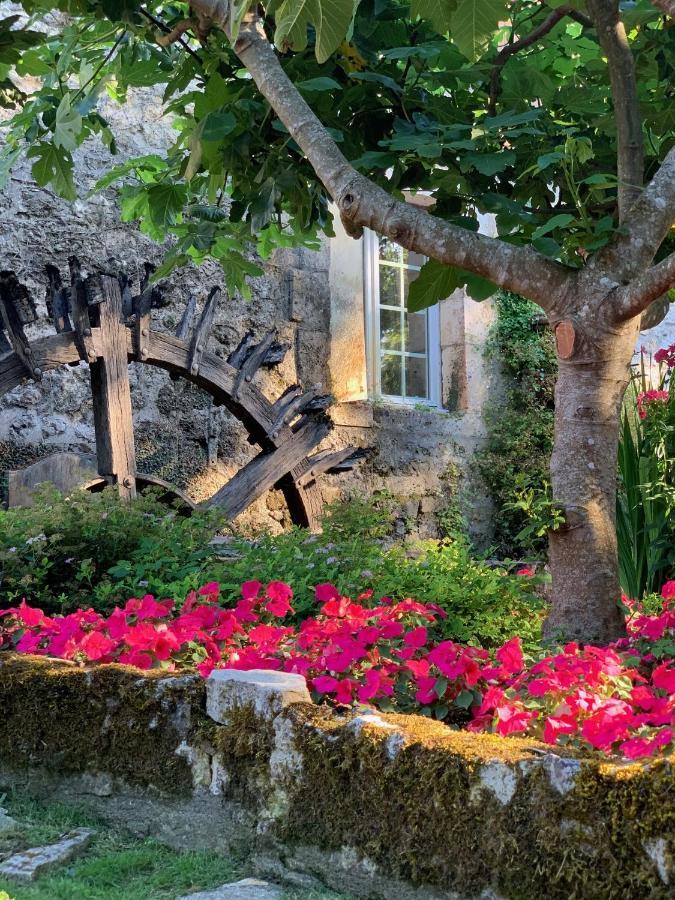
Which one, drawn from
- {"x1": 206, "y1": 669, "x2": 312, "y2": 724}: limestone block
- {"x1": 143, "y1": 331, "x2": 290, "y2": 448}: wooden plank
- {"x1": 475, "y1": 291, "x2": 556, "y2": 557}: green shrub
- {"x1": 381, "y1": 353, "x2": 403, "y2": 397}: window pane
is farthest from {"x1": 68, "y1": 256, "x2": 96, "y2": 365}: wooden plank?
{"x1": 206, "y1": 669, "x2": 312, "y2": 724}: limestone block

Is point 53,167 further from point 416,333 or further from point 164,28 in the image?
point 416,333

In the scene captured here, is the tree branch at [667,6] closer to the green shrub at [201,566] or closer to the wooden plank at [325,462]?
the green shrub at [201,566]

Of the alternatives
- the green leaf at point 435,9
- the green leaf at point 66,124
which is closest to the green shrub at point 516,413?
the green leaf at point 66,124

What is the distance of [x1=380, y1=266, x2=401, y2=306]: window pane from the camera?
8.03 meters

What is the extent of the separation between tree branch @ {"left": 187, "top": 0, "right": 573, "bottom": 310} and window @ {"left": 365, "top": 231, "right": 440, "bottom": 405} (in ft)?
Answer: 16.3

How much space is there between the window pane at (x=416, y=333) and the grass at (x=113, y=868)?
20.4ft

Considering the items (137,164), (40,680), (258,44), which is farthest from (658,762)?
(137,164)

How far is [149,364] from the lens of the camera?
6578mm

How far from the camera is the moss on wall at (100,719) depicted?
2209 millimetres

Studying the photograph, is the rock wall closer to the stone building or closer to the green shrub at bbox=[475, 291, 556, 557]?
the stone building

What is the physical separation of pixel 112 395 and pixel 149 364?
2.45 ft

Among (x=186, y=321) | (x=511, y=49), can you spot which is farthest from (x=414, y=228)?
(x=186, y=321)

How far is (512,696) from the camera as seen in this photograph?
2.11 metres

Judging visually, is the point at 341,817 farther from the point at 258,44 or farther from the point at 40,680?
the point at 258,44
